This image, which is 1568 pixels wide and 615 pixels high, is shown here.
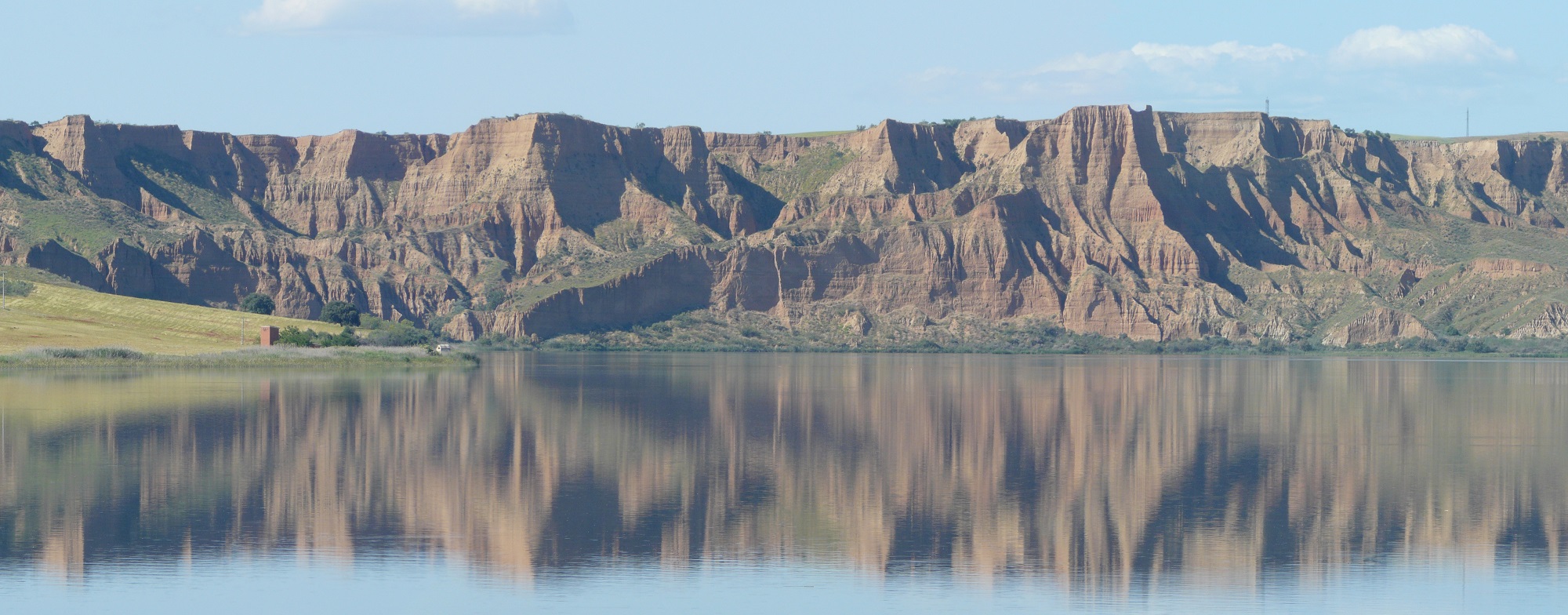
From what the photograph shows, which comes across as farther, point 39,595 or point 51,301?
point 51,301

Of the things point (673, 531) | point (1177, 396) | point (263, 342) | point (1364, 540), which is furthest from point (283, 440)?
point (263, 342)

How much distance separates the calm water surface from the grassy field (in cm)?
4403

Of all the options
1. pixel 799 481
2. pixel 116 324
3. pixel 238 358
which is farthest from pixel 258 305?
pixel 799 481

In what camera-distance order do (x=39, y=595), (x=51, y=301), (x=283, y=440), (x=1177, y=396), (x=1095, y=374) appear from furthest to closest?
(x=51, y=301) < (x=1095, y=374) < (x=1177, y=396) < (x=283, y=440) < (x=39, y=595)

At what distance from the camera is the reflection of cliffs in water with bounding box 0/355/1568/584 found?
102 feet

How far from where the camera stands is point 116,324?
124812 mm

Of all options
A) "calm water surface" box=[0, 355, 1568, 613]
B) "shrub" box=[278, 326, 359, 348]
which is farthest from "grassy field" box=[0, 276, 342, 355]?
"calm water surface" box=[0, 355, 1568, 613]

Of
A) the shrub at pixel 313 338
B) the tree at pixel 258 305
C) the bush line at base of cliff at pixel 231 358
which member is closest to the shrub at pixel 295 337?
the shrub at pixel 313 338

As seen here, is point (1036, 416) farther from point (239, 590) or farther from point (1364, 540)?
point (239, 590)

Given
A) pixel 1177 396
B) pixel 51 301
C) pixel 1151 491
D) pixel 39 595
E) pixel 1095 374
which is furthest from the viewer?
pixel 51 301

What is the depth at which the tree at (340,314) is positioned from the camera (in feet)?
535

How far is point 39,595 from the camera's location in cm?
2605

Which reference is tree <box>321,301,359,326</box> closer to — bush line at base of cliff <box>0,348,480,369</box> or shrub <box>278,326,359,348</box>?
shrub <box>278,326,359,348</box>

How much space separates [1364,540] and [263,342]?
100m
